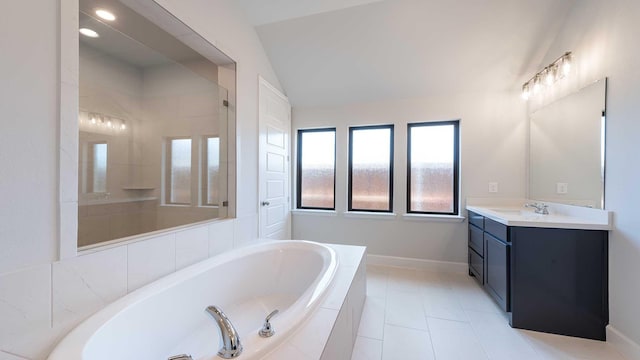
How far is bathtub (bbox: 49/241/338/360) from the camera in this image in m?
0.91

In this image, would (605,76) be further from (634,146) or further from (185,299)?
(185,299)

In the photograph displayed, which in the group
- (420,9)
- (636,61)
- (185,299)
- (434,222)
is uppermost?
(420,9)

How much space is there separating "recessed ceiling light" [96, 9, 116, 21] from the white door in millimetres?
1184

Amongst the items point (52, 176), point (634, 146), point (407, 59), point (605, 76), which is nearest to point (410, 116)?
point (407, 59)

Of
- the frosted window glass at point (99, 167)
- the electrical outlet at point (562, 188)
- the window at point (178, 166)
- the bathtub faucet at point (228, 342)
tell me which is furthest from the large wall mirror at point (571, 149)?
the frosted window glass at point (99, 167)

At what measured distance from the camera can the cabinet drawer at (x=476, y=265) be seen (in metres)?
2.36

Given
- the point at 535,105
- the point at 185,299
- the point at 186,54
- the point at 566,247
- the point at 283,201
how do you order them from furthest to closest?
the point at 283,201
the point at 535,105
the point at 186,54
the point at 566,247
the point at 185,299

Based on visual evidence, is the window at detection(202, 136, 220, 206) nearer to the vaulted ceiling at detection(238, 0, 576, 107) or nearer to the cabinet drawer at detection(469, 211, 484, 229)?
the vaulted ceiling at detection(238, 0, 576, 107)

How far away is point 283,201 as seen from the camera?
10.2ft

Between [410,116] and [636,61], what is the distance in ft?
5.68

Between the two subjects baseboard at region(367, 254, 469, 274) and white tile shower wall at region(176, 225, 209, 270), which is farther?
baseboard at region(367, 254, 469, 274)

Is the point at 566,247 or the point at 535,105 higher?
the point at 535,105

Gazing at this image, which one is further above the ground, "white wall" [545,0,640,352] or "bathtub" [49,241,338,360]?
"white wall" [545,0,640,352]

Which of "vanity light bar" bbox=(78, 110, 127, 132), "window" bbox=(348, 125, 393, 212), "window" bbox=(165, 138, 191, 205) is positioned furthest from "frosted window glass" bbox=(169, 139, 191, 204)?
"window" bbox=(348, 125, 393, 212)
